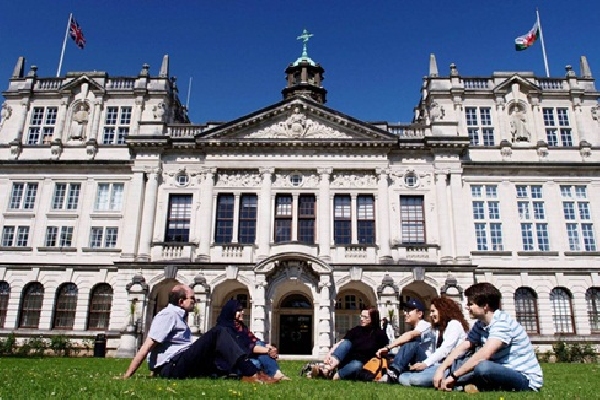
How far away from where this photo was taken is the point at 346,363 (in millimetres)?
10141

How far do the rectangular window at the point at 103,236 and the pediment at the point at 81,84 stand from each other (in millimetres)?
9949

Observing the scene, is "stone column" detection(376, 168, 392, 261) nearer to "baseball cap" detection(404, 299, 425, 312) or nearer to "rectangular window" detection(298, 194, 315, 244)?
"rectangular window" detection(298, 194, 315, 244)

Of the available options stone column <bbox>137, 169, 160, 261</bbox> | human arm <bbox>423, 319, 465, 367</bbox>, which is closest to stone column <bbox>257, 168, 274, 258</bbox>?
stone column <bbox>137, 169, 160, 261</bbox>

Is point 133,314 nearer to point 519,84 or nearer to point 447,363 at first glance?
point 447,363

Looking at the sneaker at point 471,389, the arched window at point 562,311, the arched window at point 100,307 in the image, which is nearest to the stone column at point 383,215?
the arched window at point 562,311

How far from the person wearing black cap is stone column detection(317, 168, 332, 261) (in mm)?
19349

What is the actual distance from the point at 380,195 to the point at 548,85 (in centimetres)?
1474

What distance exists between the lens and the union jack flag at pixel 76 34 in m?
35.0

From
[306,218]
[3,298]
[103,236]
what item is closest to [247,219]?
[306,218]

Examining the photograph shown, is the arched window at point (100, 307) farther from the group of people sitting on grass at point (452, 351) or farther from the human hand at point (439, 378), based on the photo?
the human hand at point (439, 378)

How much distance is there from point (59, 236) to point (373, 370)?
27.5 meters

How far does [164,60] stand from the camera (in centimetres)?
3591

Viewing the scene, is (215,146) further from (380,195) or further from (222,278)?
(380,195)

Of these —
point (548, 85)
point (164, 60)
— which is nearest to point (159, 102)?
point (164, 60)
